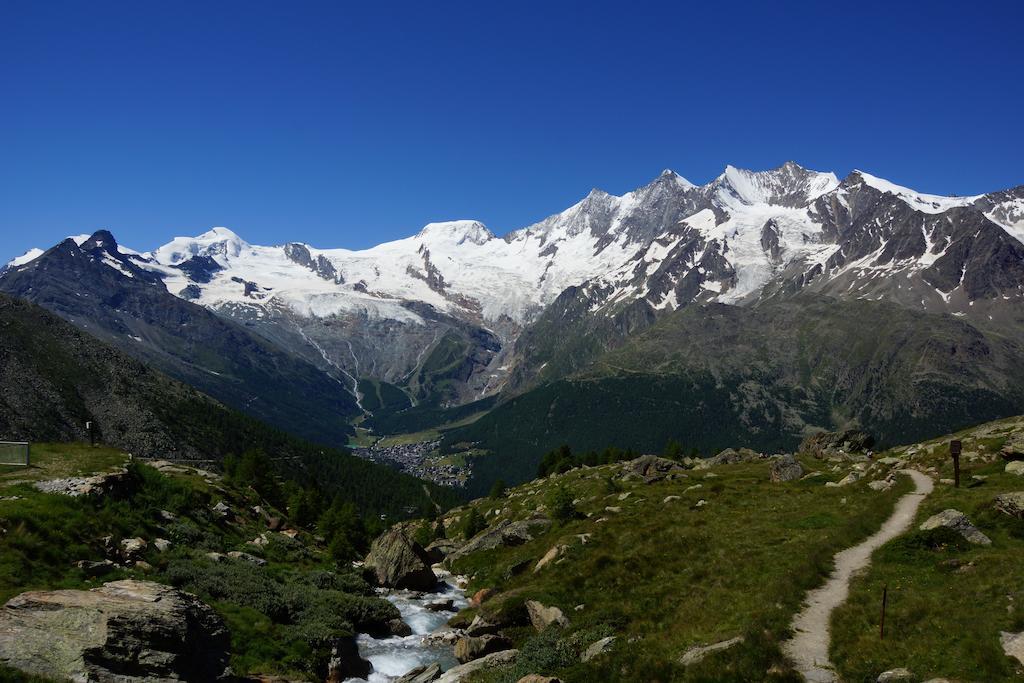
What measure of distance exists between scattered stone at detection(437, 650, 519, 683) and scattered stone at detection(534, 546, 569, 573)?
721 inches

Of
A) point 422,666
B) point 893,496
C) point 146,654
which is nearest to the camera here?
point 146,654

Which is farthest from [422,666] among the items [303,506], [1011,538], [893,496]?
[303,506]

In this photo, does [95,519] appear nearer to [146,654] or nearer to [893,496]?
[146,654]

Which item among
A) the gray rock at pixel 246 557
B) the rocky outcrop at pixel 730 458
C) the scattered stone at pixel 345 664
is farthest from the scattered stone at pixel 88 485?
the rocky outcrop at pixel 730 458

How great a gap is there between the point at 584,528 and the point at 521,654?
27.9 meters

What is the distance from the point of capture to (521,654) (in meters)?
34.7

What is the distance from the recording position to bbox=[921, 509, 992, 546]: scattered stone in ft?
121

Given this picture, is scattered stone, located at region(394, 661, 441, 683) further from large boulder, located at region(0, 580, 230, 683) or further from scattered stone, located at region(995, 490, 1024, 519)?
scattered stone, located at region(995, 490, 1024, 519)

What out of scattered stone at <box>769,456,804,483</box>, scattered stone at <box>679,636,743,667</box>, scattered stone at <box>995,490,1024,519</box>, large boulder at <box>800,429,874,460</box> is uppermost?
scattered stone at <box>995,490,1024,519</box>

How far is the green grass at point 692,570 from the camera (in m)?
29.6

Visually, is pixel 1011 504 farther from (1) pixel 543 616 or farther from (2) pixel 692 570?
(1) pixel 543 616

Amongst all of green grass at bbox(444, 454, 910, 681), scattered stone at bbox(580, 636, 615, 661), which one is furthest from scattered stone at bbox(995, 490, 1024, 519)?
scattered stone at bbox(580, 636, 615, 661)

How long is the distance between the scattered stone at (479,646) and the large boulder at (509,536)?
30.3 metres

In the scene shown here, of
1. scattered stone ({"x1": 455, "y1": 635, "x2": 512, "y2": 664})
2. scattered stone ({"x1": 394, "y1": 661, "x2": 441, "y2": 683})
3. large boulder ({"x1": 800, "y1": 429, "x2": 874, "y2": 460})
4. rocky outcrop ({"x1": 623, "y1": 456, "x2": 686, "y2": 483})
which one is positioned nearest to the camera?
scattered stone ({"x1": 394, "y1": 661, "x2": 441, "y2": 683})
